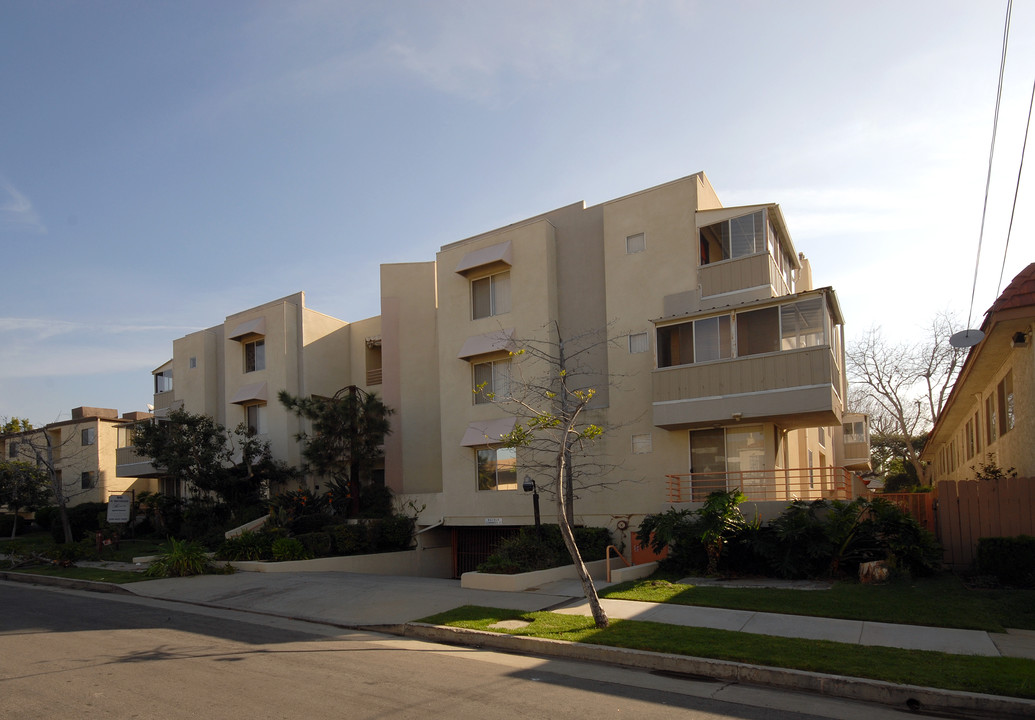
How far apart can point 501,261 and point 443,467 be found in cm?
714

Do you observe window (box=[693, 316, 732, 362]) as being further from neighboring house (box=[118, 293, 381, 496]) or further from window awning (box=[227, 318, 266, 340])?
window awning (box=[227, 318, 266, 340])

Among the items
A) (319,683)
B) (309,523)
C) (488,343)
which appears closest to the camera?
(319,683)

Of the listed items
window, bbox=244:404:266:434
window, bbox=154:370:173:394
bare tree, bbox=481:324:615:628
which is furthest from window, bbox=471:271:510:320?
window, bbox=154:370:173:394

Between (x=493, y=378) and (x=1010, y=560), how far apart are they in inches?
601

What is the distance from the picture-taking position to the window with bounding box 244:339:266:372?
3275 centimetres

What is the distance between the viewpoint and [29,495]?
38.6 m

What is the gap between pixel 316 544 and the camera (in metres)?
22.5

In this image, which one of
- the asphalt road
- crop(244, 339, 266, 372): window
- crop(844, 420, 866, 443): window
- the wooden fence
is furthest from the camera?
crop(844, 420, 866, 443): window

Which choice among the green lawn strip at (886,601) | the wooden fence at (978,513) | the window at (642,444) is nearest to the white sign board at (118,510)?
the window at (642,444)

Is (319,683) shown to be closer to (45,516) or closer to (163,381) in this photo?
(163,381)

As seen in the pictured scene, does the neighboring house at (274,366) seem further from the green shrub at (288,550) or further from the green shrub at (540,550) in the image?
the green shrub at (540,550)

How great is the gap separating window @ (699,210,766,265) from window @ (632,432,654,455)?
5217 millimetres

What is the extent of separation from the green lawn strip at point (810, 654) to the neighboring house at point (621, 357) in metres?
7.64

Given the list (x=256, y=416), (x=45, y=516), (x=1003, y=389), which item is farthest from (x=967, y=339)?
(x=45, y=516)
